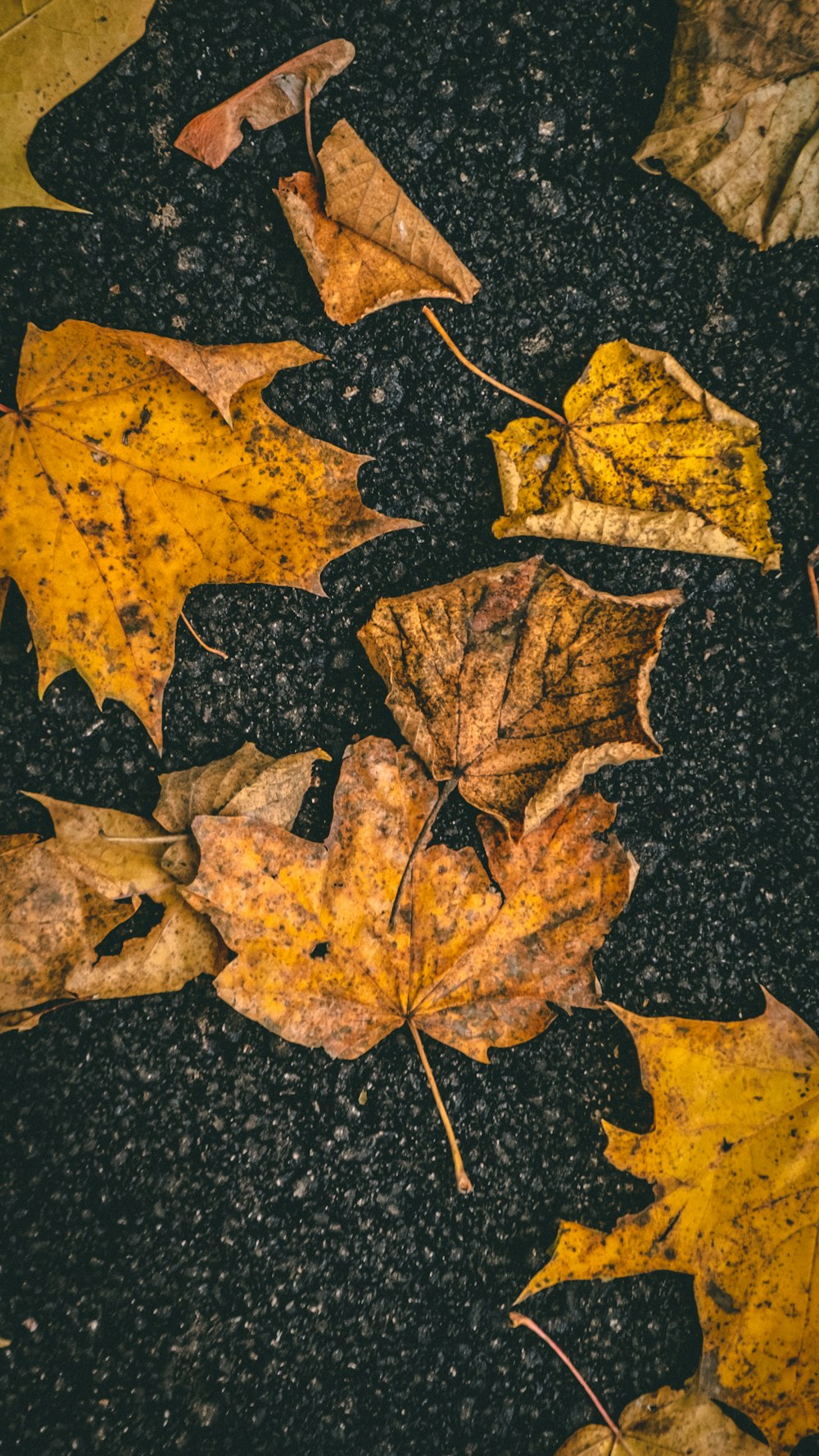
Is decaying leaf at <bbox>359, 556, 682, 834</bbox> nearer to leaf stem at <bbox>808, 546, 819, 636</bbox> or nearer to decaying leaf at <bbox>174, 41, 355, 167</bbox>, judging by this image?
leaf stem at <bbox>808, 546, 819, 636</bbox>

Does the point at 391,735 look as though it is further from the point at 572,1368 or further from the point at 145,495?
the point at 572,1368

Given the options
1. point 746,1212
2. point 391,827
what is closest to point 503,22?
point 391,827

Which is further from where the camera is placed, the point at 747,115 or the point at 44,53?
the point at 747,115

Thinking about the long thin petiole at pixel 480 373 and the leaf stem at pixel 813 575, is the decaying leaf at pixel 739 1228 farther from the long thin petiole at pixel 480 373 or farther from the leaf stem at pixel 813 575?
the long thin petiole at pixel 480 373

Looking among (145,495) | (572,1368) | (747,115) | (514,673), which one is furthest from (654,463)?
(572,1368)

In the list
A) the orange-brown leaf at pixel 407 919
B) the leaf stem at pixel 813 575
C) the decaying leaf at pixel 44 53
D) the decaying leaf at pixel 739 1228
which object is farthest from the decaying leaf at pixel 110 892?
the leaf stem at pixel 813 575

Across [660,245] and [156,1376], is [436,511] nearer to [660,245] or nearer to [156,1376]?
[660,245]

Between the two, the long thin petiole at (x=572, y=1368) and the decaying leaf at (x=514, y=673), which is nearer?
the decaying leaf at (x=514, y=673)
